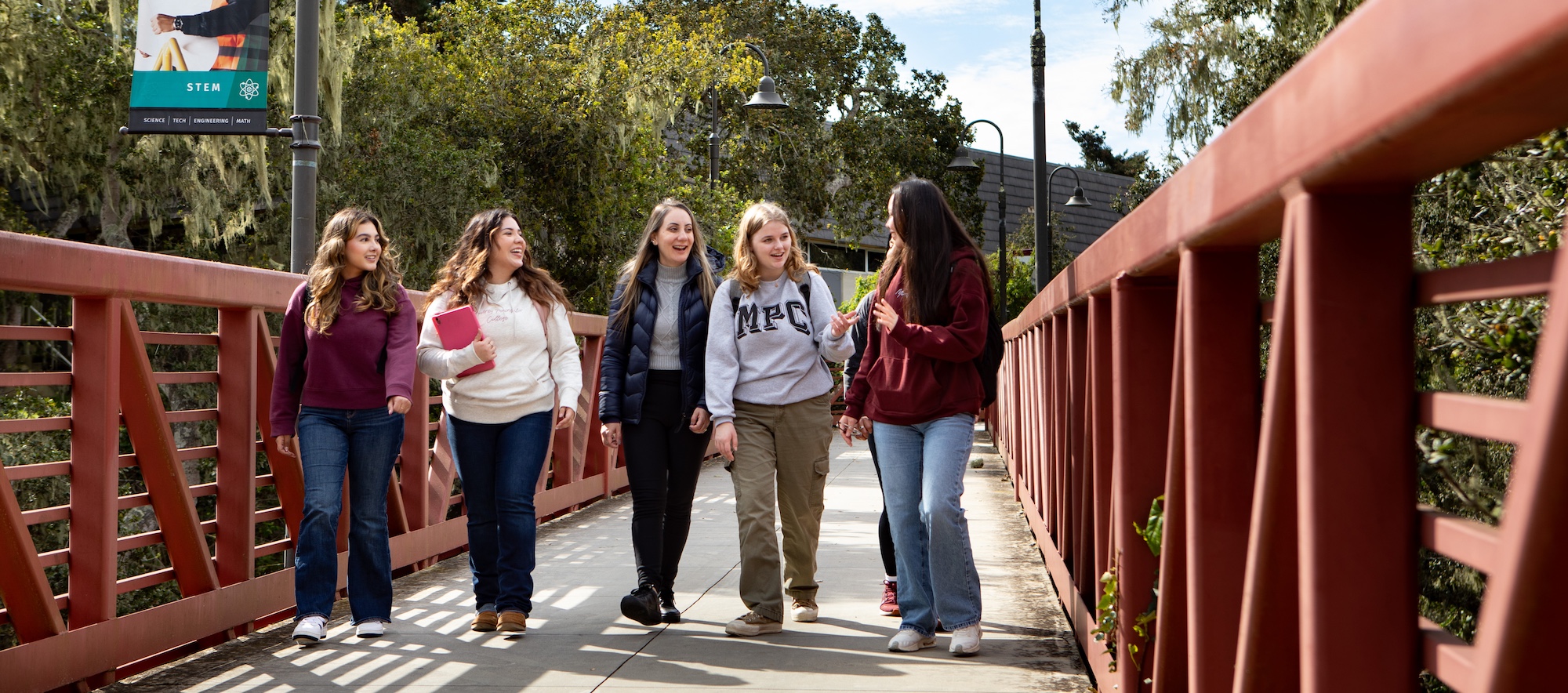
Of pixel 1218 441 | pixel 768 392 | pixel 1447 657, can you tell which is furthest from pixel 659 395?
pixel 1447 657

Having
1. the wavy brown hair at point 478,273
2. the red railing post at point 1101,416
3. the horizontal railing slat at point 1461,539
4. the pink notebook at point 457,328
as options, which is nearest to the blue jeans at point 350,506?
the pink notebook at point 457,328

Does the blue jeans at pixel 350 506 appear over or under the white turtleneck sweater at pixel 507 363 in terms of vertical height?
under

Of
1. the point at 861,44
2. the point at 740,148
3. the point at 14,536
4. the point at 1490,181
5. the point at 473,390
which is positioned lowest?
the point at 14,536

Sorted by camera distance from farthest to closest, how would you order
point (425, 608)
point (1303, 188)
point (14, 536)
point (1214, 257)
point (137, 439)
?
point (425, 608), point (137, 439), point (14, 536), point (1214, 257), point (1303, 188)

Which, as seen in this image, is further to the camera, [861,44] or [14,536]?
[861,44]

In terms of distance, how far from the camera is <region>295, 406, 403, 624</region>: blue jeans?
526cm

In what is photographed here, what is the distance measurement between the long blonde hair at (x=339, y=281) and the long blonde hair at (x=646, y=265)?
2.95 feet

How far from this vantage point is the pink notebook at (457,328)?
5.37 meters

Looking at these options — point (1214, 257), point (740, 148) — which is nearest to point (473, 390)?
point (1214, 257)

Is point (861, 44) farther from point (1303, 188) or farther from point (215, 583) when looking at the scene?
point (1303, 188)

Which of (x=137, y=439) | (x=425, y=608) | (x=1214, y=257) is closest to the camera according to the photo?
(x=1214, y=257)

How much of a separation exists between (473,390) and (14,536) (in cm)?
180

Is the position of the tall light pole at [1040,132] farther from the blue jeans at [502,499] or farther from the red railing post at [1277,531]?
the red railing post at [1277,531]

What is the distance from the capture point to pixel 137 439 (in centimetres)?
484
